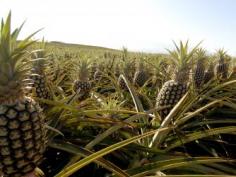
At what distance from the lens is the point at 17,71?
6.16 feet

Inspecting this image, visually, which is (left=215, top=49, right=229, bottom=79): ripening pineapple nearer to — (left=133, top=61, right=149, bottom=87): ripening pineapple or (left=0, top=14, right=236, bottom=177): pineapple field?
(left=133, top=61, right=149, bottom=87): ripening pineapple

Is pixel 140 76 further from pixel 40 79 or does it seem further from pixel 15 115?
pixel 15 115

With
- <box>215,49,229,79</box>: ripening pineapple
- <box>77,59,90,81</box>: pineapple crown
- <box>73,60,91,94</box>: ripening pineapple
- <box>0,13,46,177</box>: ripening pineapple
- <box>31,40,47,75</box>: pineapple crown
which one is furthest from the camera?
<box>215,49,229,79</box>: ripening pineapple

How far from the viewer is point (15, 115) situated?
1795mm

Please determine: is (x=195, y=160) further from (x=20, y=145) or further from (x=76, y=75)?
(x=76, y=75)

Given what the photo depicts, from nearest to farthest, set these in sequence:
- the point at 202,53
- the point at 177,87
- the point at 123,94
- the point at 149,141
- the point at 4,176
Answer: the point at 4,176, the point at 149,141, the point at 177,87, the point at 123,94, the point at 202,53

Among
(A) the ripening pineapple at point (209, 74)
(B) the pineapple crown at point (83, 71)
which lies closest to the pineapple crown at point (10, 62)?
(B) the pineapple crown at point (83, 71)

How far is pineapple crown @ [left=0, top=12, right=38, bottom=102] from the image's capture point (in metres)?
1.80

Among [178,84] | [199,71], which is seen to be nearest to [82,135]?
[178,84]

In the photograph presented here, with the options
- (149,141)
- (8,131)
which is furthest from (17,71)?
(149,141)

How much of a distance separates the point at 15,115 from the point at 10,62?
0.96 ft

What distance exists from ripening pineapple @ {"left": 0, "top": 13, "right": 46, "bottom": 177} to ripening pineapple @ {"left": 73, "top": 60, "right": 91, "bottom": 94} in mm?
2584

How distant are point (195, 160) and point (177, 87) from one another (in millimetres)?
1725

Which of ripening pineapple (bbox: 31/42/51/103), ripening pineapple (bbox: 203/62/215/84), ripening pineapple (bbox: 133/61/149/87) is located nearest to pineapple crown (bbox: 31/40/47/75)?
ripening pineapple (bbox: 31/42/51/103)
